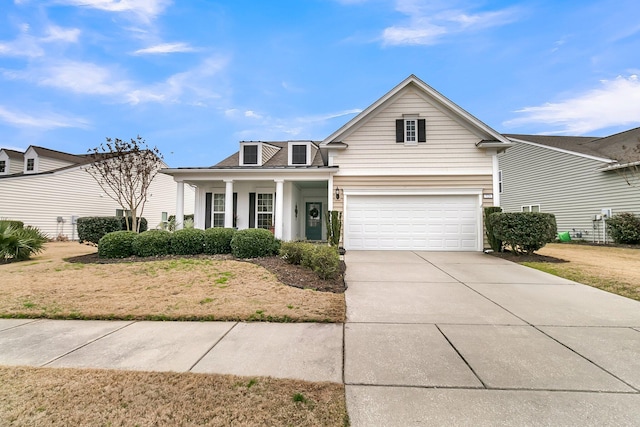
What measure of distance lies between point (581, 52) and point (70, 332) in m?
17.2

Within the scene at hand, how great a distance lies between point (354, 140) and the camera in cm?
1217

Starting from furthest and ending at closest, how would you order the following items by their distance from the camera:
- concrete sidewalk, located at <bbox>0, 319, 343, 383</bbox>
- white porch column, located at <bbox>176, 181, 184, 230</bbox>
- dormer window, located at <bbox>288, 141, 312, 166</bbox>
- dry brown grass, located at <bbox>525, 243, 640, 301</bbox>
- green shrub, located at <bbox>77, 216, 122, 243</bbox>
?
green shrub, located at <bbox>77, 216, 122, 243</bbox>
dormer window, located at <bbox>288, 141, 312, 166</bbox>
white porch column, located at <bbox>176, 181, 184, 230</bbox>
dry brown grass, located at <bbox>525, 243, 640, 301</bbox>
concrete sidewalk, located at <bbox>0, 319, 343, 383</bbox>

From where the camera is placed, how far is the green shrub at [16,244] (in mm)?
8938

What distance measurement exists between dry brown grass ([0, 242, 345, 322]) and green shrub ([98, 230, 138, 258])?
1368mm

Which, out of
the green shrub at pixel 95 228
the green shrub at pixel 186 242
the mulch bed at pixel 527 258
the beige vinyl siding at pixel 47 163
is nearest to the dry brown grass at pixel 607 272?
the mulch bed at pixel 527 258

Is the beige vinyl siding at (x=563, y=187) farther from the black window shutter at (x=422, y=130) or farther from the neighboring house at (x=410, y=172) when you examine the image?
the black window shutter at (x=422, y=130)

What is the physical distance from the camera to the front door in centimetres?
1611

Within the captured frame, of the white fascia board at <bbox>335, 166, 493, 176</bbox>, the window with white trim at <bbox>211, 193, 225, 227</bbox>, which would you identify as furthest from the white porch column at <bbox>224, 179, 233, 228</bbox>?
the white fascia board at <bbox>335, 166, 493, 176</bbox>

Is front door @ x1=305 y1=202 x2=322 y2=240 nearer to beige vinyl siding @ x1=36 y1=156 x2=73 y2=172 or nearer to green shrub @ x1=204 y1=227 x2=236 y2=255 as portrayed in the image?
green shrub @ x1=204 y1=227 x2=236 y2=255

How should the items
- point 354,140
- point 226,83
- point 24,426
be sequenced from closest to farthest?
point 24,426 → point 354,140 → point 226,83

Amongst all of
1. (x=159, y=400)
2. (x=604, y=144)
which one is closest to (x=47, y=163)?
(x=159, y=400)

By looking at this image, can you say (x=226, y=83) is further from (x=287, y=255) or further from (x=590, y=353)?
(x=590, y=353)

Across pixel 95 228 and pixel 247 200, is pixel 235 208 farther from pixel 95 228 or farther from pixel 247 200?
pixel 95 228

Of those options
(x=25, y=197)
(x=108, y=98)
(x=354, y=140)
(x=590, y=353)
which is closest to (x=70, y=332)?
(x=590, y=353)
